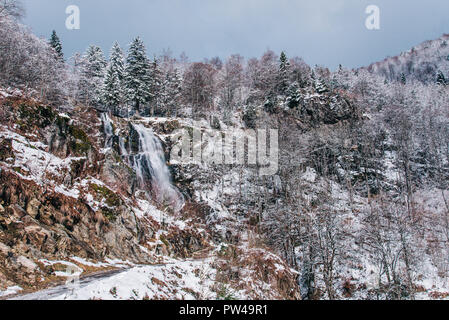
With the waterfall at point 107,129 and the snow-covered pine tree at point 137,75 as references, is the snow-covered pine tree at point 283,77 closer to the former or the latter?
the snow-covered pine tree at point 137,75

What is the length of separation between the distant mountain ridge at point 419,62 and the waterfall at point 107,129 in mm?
131516

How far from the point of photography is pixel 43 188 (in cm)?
1341

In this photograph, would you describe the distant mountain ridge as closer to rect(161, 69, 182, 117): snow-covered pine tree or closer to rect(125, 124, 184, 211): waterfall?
rect(161, 69, 182, 117): snow-covered pine tree

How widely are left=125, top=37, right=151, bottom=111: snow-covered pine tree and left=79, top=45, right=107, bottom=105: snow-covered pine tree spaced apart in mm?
4584

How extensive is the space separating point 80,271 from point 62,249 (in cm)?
150

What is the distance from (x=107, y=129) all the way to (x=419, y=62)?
529ft

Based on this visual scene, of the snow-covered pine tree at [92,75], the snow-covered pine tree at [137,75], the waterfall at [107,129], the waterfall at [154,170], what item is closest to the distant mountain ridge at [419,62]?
the snow-covered pine tree at [137,75]

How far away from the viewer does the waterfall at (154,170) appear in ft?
91.1

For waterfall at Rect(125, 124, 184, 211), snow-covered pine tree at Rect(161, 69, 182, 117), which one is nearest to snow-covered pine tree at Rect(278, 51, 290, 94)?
snow-covered pine tree at Rect(161, 69, 182, 117)

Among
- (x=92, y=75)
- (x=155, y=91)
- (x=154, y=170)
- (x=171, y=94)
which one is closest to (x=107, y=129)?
(x=154, y=170)

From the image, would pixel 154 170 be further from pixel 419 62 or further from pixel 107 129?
pixel 419 62

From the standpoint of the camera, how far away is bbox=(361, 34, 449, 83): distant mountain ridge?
5074 inches
